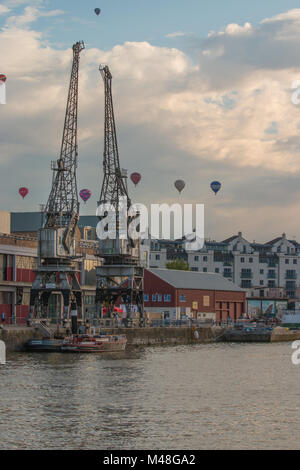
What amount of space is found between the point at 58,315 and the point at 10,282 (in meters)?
9.84

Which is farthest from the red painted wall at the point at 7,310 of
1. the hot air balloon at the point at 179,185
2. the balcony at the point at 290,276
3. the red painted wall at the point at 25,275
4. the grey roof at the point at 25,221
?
the balcony at the point at 290,276

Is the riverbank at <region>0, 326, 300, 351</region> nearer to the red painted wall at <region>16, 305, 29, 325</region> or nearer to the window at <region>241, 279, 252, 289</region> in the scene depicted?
the red painted wall at <region>16, 305, 29, 325</region>

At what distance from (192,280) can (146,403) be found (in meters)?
76.2

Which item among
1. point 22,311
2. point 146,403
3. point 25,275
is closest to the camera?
point 146,403

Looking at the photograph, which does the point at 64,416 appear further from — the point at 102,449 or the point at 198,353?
the point at 198,353

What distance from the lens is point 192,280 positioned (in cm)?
11875

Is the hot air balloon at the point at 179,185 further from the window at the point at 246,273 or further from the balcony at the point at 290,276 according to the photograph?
the balcony at the point at 290,276

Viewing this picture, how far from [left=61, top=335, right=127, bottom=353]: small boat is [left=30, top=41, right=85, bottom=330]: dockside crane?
10554mm

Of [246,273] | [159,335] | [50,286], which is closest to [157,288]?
[159,335]

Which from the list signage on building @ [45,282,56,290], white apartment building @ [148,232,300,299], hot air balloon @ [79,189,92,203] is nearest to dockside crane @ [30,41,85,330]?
signage on building @ [45,282,56,290]

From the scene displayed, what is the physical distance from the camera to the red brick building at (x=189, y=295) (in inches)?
4429

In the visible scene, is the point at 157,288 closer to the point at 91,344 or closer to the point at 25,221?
the point at 25,221

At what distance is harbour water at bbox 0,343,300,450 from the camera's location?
33719 millimetres

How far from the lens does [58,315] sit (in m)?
98.4
